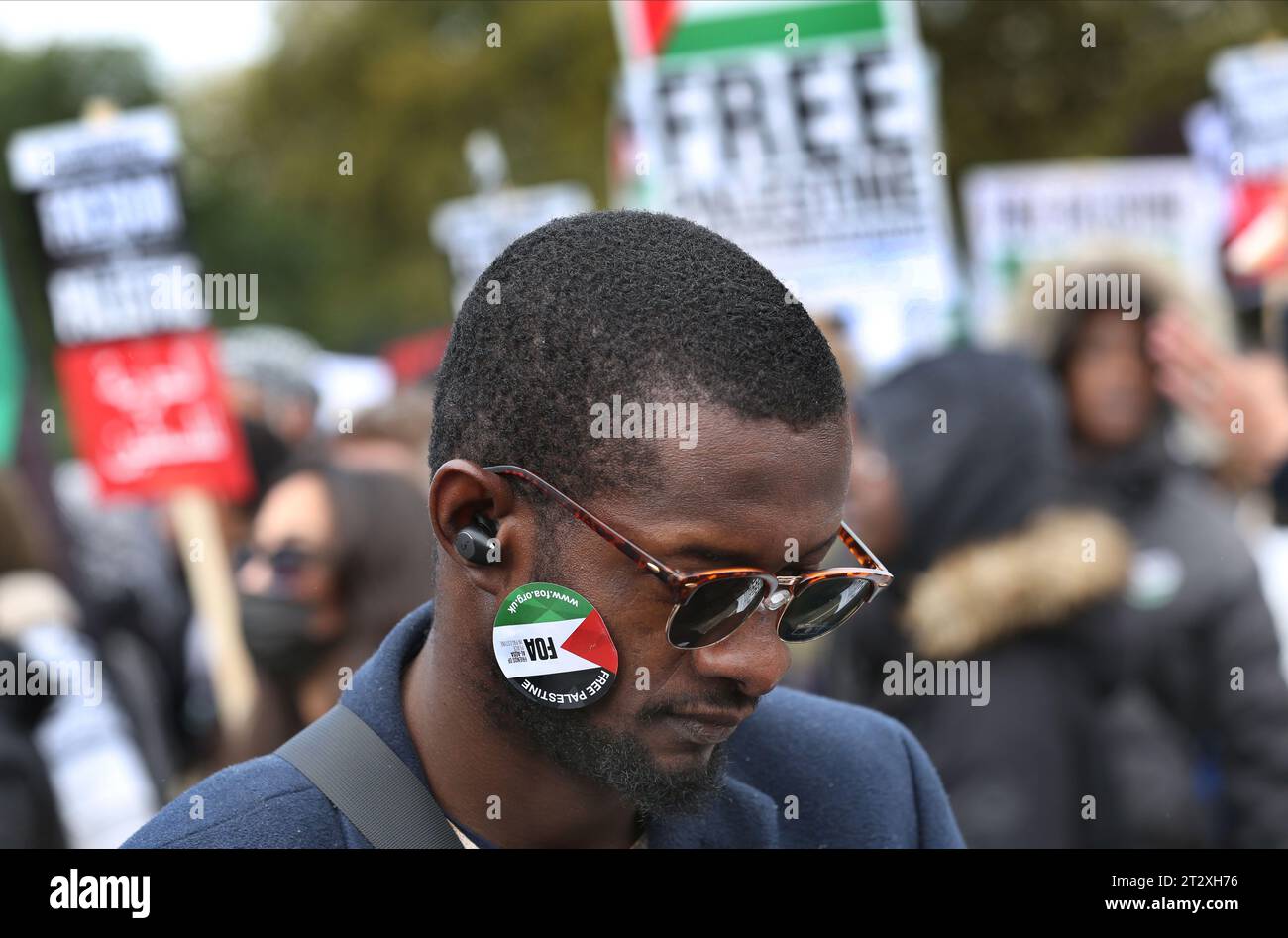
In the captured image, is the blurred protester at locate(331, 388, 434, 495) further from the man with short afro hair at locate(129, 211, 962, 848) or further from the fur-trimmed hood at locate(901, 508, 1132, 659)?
the man with short afro hair at locate(129, 211, 962, 848)

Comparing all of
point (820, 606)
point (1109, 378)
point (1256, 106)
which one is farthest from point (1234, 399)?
point (1256, 106)

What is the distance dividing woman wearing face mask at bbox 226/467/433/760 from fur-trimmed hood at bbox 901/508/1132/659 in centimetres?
115

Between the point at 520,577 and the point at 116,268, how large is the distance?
14.4ft

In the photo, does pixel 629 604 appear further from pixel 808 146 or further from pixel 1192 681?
pixel 808 146

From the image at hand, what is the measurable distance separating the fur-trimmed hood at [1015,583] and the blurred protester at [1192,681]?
26cm

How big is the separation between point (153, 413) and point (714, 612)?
443 centimetres

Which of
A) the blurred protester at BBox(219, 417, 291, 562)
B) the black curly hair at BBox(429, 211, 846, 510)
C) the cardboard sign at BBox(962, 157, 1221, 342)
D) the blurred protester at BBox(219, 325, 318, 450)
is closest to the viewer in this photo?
the black curly hair at BBox(429, 211, 846, 510)

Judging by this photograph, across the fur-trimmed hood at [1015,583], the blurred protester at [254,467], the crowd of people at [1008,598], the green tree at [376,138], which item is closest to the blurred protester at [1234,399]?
the crowd of people at [1008,598]

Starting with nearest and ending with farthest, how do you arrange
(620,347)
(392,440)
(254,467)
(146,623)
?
1. (620,347)
2. (392,440)
3. (146,623)
4. (254,467)

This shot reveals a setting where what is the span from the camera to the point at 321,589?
3.44 metres

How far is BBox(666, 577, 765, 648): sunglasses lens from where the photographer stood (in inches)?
65.9

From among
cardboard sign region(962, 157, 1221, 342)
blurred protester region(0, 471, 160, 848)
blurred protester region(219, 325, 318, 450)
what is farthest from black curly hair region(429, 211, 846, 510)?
cardboard sign region(962, 157, 1221, 342)

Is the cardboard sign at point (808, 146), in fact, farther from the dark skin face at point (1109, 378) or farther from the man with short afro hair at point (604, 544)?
the man with short afro hair at point (604, 544)
